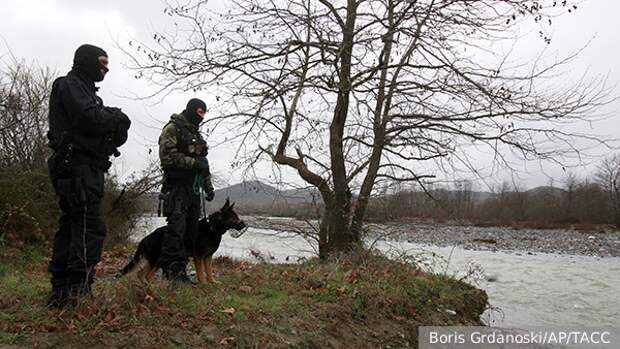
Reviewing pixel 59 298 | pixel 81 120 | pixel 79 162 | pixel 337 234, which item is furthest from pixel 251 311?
pixel 337 234

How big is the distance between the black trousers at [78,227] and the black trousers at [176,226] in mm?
1291

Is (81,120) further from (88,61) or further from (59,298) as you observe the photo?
(59,298)

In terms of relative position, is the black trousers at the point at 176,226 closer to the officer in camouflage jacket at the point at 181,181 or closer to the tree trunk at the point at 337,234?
the officer in camouflage jacket at the point at 181,181

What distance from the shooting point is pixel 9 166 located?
9914 millimetres

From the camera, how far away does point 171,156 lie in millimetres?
5492

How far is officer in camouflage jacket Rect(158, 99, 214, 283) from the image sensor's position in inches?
217

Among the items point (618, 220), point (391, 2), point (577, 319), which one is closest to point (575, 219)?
point (618, 220)

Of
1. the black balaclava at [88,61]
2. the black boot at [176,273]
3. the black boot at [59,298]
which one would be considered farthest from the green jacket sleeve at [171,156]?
the black boot at [59,298]

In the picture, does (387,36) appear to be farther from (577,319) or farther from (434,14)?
(577,319)

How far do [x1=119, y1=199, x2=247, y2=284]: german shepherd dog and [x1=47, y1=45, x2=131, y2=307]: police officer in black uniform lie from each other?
134 centimetres

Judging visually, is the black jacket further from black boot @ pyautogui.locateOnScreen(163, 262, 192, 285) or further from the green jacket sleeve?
black boot @ pyautogui.locateOnScreen(163, 262, 192, 285)

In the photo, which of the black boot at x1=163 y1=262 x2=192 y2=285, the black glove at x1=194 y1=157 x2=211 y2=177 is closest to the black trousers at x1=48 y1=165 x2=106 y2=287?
the black boot at x1=163 y1=262 x2=192 y2=285

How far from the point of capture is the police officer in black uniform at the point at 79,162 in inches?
156

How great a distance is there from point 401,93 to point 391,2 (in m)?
1.69
